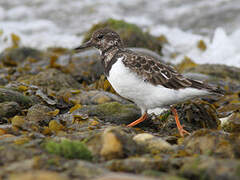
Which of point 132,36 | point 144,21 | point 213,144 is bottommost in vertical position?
point 213,144

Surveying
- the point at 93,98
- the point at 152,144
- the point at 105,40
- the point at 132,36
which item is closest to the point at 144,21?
the point at 132,36

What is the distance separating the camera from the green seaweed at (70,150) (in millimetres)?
2867

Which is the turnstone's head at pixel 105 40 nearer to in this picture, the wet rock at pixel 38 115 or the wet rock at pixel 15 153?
the wet rock at pixel 38 115

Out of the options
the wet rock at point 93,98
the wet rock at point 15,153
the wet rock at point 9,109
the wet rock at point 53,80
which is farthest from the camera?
the wet rock at point 53,80

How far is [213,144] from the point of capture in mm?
A: 3086

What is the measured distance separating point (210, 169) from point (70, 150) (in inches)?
42.7

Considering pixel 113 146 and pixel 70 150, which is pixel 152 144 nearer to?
pixel 113 146

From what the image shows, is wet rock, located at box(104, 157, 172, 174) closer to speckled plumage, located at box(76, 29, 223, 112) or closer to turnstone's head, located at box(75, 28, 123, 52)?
speckled plumage, located at box(76, 29, 223, 112)

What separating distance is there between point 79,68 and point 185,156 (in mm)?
4613

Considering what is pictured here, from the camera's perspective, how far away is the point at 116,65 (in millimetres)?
4320

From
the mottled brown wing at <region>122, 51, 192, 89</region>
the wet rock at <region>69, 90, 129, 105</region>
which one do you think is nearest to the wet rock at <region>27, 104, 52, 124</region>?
the wet rock at <region>69, 90, 129, 105</region>

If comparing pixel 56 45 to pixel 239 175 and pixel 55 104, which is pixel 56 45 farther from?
Answer: pixel 239 175

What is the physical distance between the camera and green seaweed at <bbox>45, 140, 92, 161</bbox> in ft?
9.41

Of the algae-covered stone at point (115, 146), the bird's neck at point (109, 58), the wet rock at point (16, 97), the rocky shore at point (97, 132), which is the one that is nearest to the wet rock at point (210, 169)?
the rocky shore at point (97, 132)
